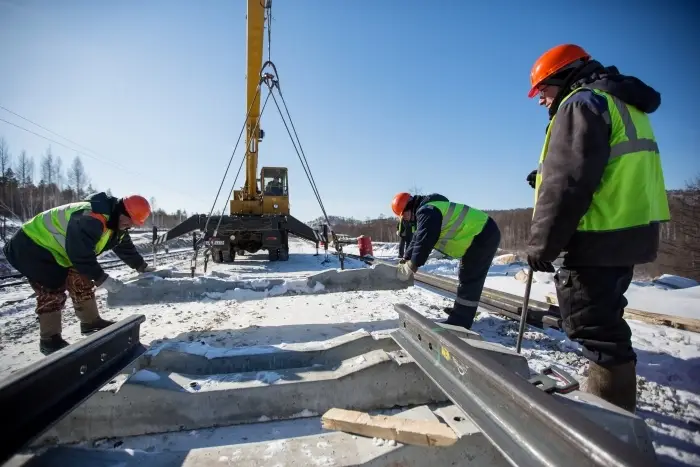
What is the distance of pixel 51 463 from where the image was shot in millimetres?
1205

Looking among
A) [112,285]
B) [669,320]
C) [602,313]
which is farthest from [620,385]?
[112,285]

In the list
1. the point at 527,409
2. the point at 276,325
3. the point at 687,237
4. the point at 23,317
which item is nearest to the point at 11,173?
the point at 23,317

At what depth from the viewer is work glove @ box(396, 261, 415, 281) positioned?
347 centimetres

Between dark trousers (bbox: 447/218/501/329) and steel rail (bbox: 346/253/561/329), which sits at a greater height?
dark trousers (bbox: 447/218/501/329)

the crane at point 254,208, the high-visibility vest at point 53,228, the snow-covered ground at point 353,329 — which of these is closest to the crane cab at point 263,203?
the crane at point 254,208

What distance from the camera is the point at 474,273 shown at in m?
3.52

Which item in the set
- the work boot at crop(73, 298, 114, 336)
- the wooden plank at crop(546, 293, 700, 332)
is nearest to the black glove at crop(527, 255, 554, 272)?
the wooden plank at crop(546, 293, 700, 332)

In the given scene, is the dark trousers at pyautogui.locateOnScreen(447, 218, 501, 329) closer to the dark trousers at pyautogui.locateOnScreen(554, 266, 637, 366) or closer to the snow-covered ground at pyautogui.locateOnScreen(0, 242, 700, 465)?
the snow-covered ground at pyautogui.locateOnScreen(0, 242, 700, 465)

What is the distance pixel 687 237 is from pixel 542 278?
19.9m

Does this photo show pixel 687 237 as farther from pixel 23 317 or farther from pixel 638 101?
pixel 23 317

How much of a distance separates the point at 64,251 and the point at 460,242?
3820 mm

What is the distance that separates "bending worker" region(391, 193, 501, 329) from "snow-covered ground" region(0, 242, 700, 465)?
0.51m

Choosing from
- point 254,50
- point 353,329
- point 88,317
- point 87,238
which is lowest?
point 353,329

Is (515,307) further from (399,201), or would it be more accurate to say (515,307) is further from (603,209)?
(603,209)
